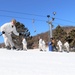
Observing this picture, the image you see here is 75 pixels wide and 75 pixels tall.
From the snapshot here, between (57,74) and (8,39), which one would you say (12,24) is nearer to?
(8,39)

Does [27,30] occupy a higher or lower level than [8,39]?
higher

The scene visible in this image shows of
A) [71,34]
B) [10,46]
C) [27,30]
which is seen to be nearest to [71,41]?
[71,34]

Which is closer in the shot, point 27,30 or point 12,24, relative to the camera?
point 12,24

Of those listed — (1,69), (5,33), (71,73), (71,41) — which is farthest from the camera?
(71,41)

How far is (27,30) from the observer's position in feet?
200

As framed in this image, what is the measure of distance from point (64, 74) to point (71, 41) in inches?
2058

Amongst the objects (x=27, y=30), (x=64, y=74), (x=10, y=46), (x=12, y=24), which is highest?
(x=27, y=30)

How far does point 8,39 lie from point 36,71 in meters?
6.55

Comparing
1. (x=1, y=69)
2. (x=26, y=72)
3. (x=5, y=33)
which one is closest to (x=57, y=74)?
(x=26, y=72)

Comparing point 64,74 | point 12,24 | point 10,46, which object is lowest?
point 64,74

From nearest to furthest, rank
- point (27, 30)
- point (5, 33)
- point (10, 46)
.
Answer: point (5, 33) < point (10, 46) < point (27, 30)

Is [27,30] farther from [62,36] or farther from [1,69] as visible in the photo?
[1,69]

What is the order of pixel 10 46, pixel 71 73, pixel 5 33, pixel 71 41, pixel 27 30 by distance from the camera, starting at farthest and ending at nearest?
pixel 27 30
pixel 71 41
pixel 10 46
pixel 5 33
pixel 71 73

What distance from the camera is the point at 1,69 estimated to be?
5.39 m
